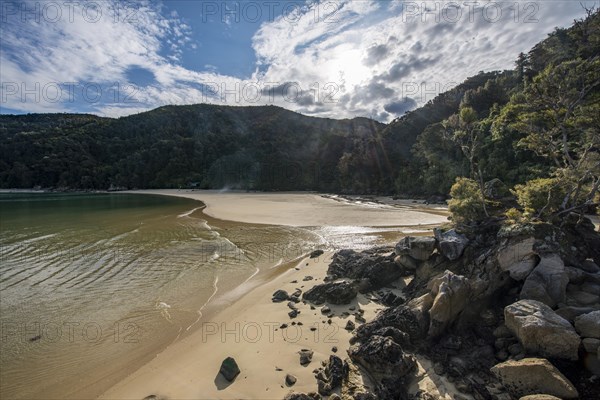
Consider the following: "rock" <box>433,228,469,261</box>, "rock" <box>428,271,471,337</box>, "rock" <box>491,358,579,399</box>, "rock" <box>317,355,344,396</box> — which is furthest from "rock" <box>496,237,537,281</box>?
"rock" <box>317,355,344,396</box>

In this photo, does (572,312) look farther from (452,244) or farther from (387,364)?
(387,364)

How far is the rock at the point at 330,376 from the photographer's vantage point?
483cm

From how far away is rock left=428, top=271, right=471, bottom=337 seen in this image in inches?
230

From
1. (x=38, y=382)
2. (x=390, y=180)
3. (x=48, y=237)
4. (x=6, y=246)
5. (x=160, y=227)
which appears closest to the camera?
(x=38, y=382)

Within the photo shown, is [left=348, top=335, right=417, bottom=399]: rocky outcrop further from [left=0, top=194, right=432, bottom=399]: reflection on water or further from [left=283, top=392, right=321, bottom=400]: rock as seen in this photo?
[left=0, top=194, right=432, bottom=399]: reflection on water

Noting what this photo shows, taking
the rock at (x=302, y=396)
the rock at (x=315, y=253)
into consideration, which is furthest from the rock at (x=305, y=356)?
the rock at (x=315, y=253)

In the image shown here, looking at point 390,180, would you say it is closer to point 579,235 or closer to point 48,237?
point 579,235

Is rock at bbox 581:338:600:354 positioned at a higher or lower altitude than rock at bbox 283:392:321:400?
higher

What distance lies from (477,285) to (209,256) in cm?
1218

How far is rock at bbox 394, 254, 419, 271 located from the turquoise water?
243 inches

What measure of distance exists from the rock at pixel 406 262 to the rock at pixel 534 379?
4854mm

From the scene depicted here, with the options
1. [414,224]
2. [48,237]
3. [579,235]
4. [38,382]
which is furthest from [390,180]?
[38,382]

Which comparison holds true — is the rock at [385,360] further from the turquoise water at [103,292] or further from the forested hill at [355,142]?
the forested hill at [355,142]

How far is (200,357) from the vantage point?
250 inches
